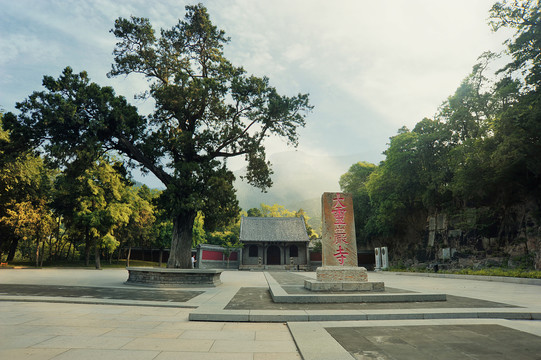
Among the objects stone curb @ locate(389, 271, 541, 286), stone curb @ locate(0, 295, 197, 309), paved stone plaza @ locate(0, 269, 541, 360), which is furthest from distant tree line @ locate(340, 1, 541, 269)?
stone curb @ locate(0, 295, 197, 309)

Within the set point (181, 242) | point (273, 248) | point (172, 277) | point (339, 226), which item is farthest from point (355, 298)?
point (273, 248)

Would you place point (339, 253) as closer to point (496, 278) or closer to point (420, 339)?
point (420, 339)

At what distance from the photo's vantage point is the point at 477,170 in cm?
1991

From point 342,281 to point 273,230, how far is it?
2930cm

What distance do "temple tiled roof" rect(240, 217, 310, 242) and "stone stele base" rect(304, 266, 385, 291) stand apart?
27186 mm

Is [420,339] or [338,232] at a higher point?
[338,232]

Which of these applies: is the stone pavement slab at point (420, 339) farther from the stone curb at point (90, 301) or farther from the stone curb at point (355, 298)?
the stone curb at point (90, 301)

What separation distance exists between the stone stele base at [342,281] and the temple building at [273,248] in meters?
27.1

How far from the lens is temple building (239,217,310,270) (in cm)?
3616

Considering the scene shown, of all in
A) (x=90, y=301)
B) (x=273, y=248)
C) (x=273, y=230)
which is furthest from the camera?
(x=273, y=230)

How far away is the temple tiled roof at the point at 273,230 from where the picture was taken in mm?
36656

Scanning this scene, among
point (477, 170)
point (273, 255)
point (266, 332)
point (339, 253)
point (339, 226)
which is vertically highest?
point (477, 170)

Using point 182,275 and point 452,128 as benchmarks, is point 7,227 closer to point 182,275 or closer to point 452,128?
point 182,275

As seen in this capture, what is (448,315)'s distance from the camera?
5.72 meters
